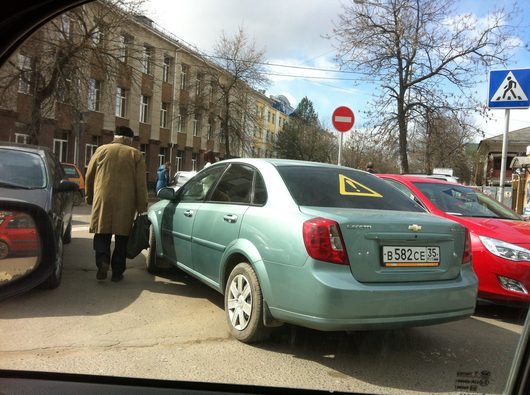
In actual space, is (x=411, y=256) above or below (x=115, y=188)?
below

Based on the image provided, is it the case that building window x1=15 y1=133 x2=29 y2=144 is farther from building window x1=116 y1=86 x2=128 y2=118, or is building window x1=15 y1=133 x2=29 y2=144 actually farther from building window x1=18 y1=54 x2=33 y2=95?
building window x1=116 y1=86 x2=128 y2=118

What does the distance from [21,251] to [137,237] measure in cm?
331

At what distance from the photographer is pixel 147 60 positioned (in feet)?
45.3

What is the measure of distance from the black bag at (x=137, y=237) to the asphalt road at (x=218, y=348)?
639 millimetres

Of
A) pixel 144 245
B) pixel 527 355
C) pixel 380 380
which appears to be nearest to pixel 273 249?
pixel 380 380

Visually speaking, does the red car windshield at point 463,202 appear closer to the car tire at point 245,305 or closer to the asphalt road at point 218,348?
the asphalt road at point 218,348

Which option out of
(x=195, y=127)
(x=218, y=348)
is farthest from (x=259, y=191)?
(x=195, y=127)

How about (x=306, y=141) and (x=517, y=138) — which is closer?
(x=306, y=141)

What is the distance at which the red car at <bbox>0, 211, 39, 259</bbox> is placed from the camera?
2256 mm

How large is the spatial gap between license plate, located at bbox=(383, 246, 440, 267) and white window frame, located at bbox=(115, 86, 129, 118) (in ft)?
48.2

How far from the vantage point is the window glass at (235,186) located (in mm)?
4344

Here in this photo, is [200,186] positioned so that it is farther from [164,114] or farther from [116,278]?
[164,114]

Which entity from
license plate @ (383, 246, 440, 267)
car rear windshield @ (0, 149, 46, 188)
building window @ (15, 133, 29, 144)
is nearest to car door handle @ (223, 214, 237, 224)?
license plate @ (383, 246, 440, 267)

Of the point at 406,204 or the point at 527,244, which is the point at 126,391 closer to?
the point at 406,204
